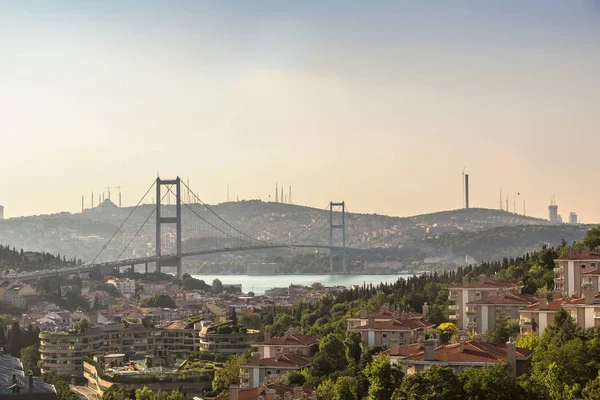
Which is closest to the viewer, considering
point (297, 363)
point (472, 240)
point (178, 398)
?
point (297, 363)

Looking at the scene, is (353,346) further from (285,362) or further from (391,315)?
(391,315)


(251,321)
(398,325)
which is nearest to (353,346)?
(398,325)

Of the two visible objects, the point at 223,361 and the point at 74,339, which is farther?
the point at 74,339

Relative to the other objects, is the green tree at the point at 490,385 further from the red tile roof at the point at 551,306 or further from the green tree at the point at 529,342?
the red tile roof at the point at 551,306

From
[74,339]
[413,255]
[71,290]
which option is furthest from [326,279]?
[74,339]

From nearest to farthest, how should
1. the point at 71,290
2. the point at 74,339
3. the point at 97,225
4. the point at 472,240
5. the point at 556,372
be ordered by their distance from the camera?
the point at 556,372, the point at 74,339, the point at 71,290, the point at 472,240, the point at 97,225

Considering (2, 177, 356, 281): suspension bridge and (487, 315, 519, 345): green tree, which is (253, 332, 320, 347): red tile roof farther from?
(2, 177, 356, 281): suspension bridge

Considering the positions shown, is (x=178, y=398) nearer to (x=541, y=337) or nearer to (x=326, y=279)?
(x=541, y=337)
